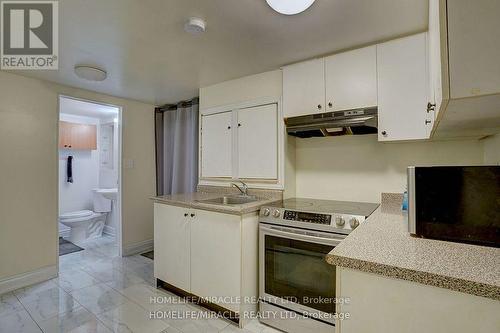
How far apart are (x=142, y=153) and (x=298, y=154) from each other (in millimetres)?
2249

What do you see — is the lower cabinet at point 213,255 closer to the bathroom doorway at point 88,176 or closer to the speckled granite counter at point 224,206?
the speckled granite counter at point 224,206

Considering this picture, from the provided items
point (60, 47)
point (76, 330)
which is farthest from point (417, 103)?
point (76, 330)

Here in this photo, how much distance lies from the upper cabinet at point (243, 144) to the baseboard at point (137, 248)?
4.77 ft

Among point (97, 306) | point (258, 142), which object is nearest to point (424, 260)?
point (258, 142)

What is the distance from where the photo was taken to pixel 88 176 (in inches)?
178

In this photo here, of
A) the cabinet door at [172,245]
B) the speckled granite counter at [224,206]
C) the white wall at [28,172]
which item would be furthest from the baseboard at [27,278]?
the speckled granite counter at [224,206]

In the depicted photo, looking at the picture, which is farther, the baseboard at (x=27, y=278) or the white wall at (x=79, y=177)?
the white wall at (x=79, y=177)

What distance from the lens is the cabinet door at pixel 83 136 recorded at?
4.15 meters

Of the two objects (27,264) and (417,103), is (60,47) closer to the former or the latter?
(27,264)

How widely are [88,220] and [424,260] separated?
A: 14.1 feet

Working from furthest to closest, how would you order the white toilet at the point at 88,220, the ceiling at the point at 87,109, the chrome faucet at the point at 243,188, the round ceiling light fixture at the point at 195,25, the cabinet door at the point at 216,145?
the white toilet at the point at 88,220, the ceiling at the point at 87,109, the cabinet door at the point at 216,145, the chrome faucet at the point at 243,188, the round ceiling light fixture at the point at 195,25

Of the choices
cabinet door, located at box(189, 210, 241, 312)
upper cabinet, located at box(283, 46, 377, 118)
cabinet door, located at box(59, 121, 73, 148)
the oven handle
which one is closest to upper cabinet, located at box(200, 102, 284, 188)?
upper cabinet, located at box(283, 46, 377, 118)

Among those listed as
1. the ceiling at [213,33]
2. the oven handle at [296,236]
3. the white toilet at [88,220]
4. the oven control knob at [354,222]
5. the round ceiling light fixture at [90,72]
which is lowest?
the white toilet at [88,220]

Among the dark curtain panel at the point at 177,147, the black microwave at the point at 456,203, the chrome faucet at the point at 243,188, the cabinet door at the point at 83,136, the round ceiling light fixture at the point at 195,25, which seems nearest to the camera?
the black microwave at the point at 456,203
